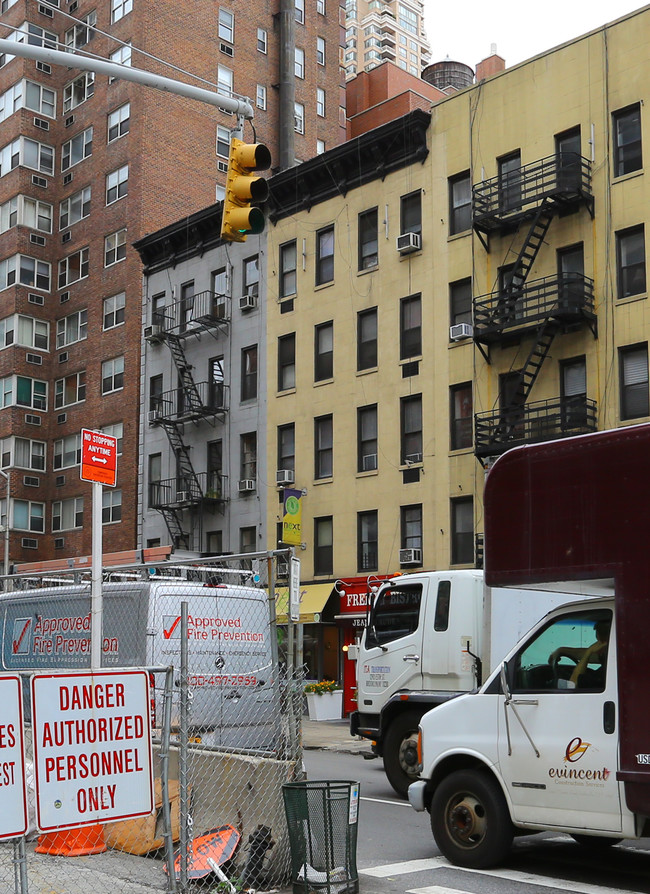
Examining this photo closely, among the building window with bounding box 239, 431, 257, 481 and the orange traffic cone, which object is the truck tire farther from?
the building window with bounding box 239, 431, 257, 481

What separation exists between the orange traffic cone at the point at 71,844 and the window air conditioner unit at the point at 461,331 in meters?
22.3

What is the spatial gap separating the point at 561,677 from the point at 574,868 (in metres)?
1.89

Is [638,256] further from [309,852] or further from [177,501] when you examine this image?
[309,852]

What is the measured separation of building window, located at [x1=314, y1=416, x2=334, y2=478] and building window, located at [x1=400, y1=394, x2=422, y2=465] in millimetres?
3239

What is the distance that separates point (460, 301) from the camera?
30891 mm

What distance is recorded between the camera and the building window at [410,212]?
3244 cm

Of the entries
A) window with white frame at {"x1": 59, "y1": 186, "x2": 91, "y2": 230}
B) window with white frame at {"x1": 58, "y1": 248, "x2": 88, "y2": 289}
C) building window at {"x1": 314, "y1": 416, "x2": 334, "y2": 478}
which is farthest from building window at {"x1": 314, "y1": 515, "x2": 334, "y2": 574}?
window with white frame at {"x1": 59, "y1": 186, "x2": 91, "y2": 230}

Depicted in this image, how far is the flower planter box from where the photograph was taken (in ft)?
88.5

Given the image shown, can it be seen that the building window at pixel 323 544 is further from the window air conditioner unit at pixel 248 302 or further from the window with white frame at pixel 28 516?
the window with white frame at pixel 28 516

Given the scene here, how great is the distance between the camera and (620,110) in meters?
27.7

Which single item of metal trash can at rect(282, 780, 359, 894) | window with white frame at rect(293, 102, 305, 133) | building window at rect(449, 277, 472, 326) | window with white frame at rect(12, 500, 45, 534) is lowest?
metal trash can at rect(282, 780, 359, 894)

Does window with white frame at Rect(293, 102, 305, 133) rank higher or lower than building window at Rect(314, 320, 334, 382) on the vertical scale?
higher

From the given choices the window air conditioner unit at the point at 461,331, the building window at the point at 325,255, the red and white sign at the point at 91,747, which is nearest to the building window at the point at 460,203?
the window air conditioner unit at the point at 461,331

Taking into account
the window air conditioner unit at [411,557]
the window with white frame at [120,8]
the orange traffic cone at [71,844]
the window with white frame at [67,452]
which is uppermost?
the window with white frame at [120,8]
